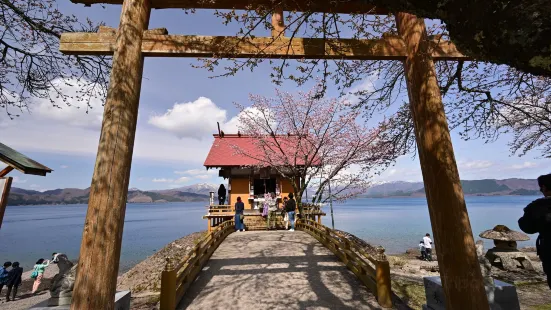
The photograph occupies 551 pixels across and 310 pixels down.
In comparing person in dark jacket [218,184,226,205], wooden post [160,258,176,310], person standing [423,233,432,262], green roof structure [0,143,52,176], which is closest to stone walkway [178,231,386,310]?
wooden post [160,258,176,310]

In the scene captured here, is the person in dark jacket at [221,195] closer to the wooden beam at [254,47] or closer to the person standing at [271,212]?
the person standing at [271,212]

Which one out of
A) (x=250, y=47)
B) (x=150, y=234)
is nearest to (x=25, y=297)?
(x=250, y=47)

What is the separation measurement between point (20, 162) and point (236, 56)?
3.71 m

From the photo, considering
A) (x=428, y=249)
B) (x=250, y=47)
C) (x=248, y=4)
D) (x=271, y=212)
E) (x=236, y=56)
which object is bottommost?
(x=428, y=249)

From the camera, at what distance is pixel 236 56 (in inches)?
Result: 143

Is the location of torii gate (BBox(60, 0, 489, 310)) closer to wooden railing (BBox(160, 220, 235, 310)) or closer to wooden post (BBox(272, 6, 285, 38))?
wooden post (BBox(272, 6, 285, 38))

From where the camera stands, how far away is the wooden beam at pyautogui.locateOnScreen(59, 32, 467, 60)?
3.46m

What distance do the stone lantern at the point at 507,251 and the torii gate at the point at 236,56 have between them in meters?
11.8

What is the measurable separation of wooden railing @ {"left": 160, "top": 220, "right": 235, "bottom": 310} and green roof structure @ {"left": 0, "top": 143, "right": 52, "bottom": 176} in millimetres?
2847

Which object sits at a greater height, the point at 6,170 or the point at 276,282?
the point at 6,170

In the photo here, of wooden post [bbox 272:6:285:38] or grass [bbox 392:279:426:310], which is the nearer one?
wooden post [bbox 272:6:285:38]

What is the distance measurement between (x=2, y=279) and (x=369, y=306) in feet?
55.7

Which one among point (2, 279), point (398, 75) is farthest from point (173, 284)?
point (2, 279)

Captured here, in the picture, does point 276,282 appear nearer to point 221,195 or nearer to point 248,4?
point 248,4
